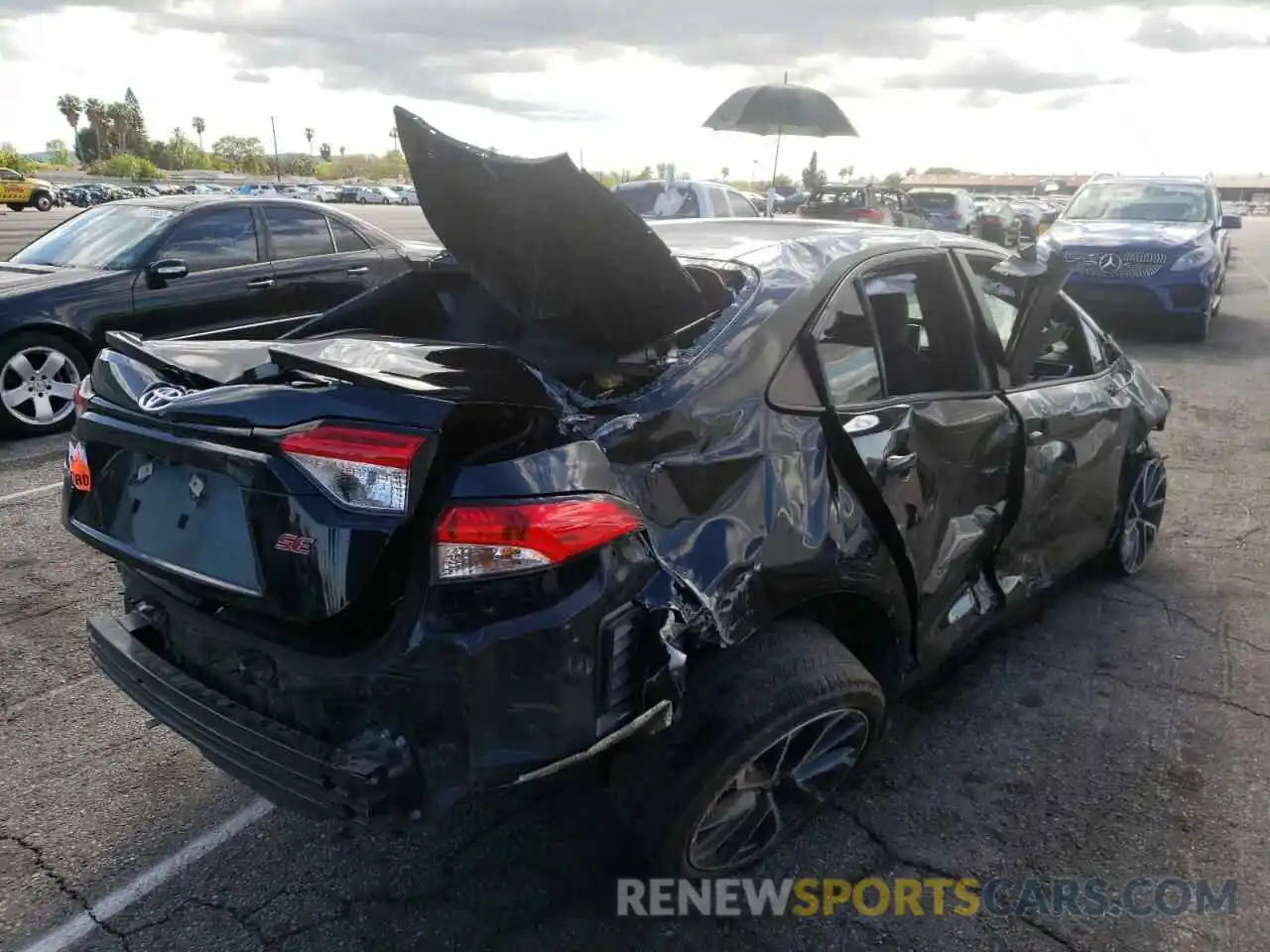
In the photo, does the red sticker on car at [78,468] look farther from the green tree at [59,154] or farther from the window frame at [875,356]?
the green tree at [59,154]

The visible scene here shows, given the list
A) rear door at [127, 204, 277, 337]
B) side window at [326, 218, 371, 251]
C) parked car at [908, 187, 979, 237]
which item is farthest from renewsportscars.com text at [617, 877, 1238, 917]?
parked car at [908, 187, 979, 237]

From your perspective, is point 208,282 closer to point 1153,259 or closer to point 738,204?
point 738,204

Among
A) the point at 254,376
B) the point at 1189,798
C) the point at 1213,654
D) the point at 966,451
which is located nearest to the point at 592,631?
the point at 254,376

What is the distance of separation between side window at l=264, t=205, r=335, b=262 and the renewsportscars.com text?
6.42 metres

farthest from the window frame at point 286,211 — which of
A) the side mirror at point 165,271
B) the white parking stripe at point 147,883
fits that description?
the white parking stripe at point 147,883

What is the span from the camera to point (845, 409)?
2.66 m

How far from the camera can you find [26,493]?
5.48 m

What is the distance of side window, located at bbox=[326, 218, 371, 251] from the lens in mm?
8023

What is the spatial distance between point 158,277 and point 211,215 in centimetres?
80

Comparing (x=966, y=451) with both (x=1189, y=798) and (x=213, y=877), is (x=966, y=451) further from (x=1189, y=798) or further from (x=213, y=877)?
(x=213, y=877)

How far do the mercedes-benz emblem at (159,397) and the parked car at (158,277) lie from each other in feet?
13.1

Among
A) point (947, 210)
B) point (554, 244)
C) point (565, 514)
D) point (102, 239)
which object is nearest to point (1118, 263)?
point (102, 239)

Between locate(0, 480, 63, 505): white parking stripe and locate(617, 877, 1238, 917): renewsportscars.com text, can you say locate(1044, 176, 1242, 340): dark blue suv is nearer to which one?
locate(617, 877, 1238, 917): renewsportscars.com text

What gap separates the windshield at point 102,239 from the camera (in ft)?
23.0
